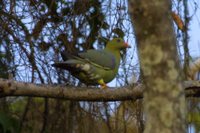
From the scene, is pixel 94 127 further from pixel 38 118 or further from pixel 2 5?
pixel 2 5

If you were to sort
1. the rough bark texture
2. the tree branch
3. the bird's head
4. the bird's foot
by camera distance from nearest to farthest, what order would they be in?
1. the rough bark texture
2. the tree branch
3. the bird's foot
4. the bird's head

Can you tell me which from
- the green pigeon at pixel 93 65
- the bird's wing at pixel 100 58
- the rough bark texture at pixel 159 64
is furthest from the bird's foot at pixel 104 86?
the rough bark texture at pixel 159 64

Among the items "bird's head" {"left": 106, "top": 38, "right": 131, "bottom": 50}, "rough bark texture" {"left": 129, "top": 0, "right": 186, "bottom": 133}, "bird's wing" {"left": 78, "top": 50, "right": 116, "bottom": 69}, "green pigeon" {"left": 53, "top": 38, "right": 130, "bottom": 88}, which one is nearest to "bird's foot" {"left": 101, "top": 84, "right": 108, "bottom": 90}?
"green pigeon" {"left": 53, "top": 38, "right": 130, "bottom": 88}

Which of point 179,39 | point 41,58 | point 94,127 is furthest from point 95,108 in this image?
point 179,39

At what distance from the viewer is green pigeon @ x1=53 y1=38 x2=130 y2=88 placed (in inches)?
165

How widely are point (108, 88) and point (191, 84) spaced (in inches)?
22.2

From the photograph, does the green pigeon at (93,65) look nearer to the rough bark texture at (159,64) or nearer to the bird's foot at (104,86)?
the bird's foot at (104,86)


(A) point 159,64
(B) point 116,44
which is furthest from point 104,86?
(A) point 159,64

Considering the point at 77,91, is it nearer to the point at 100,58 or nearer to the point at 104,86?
the point at 104,86

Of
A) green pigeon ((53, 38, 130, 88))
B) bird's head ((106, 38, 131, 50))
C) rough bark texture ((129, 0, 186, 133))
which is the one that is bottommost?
rough bark texture ((129, 0, 186, 133))

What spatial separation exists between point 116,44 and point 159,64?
98.5 inches

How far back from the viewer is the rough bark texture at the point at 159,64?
2.25m

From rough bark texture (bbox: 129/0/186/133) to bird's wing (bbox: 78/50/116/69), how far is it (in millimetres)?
1945

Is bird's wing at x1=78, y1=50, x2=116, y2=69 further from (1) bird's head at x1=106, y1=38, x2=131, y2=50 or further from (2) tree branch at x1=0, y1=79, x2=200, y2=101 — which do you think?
(2) tree branch at x1=0, y1=79, x2=200, y2=101
